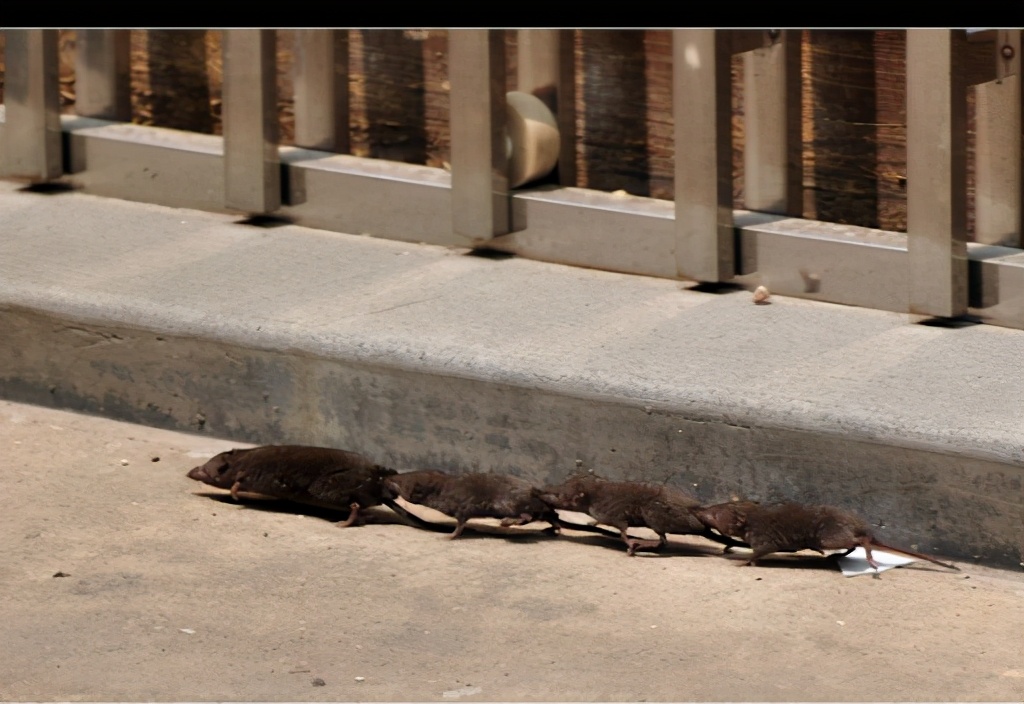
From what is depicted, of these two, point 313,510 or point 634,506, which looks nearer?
point 634,506

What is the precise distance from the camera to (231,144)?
726 cm

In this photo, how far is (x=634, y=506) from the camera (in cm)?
483

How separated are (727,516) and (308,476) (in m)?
1.44

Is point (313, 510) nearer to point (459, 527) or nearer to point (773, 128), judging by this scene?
point (459, 527)

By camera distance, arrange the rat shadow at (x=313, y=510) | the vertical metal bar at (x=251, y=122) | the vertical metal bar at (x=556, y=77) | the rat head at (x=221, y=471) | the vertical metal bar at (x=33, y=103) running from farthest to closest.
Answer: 1. the vertical metal bar at (x=33, y=103)
2. the vertical metal bar at (x=251, y=122)
3. the vertical metal bar at (x=556, y=77)
4. the rat head at (x=221, y=471)
5. the rat shadow at (x=313, y=510)

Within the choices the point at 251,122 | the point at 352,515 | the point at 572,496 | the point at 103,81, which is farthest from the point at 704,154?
the point at 103,81

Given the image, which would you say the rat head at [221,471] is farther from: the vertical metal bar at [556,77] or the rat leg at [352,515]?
the vertical metal bar at [556,77]

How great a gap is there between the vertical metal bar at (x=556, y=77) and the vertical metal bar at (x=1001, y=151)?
1887 mm

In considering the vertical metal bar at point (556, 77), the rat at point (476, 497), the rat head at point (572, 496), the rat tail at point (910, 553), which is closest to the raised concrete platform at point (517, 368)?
the rat tail at point (910, 553)

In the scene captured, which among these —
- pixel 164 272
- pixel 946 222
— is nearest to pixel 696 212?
pixel 946 222

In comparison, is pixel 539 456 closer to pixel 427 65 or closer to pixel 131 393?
pixel 131 393

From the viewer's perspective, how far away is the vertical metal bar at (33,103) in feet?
25.2

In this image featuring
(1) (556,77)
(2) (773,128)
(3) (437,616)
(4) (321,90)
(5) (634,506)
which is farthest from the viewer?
(4) (321,90)

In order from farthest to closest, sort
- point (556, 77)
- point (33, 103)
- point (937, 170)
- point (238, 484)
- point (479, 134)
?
point (33, 103), point (556, 77), point (479, 134), point (937, 170), point (238, 484)
